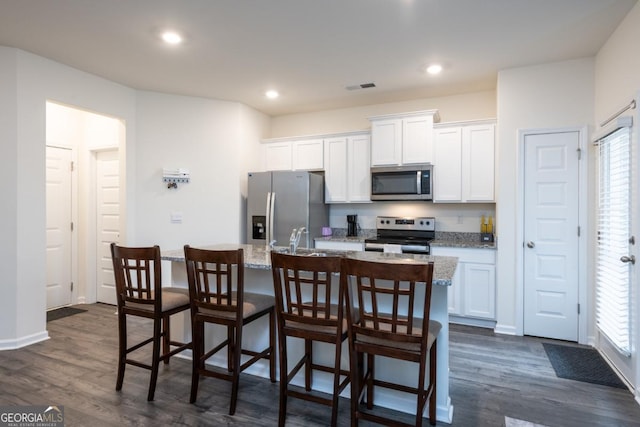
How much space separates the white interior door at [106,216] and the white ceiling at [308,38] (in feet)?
3.97

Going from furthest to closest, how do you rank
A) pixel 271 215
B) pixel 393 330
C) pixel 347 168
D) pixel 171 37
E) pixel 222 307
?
pixel 347 168 < pixel 271 215 < pixel 171 37 < pixel 222 307 < pixel 393 330

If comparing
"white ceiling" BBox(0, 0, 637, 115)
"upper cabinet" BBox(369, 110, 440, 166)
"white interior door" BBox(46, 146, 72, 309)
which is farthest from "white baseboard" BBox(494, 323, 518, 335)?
"white interior door" BBox(46, 146, 72, 309)

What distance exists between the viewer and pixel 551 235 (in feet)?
11.3

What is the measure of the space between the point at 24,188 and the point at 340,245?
3220 millimetres

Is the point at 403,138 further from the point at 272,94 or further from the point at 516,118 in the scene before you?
the point at 272,94

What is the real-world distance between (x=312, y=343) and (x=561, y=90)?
130 inches

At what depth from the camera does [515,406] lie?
2.26 meters

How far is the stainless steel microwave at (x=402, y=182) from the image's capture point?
417 centimetres

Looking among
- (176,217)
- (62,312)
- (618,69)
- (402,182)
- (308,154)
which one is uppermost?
(618,69)

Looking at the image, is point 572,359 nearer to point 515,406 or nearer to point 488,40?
point 515,406

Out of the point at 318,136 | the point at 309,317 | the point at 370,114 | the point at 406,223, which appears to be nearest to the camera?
the point at 309,317

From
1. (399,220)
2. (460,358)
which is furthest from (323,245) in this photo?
(460,358)

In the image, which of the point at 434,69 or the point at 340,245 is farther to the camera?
the point at 340,245

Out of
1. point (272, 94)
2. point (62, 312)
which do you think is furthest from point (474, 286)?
point (62, 312)
